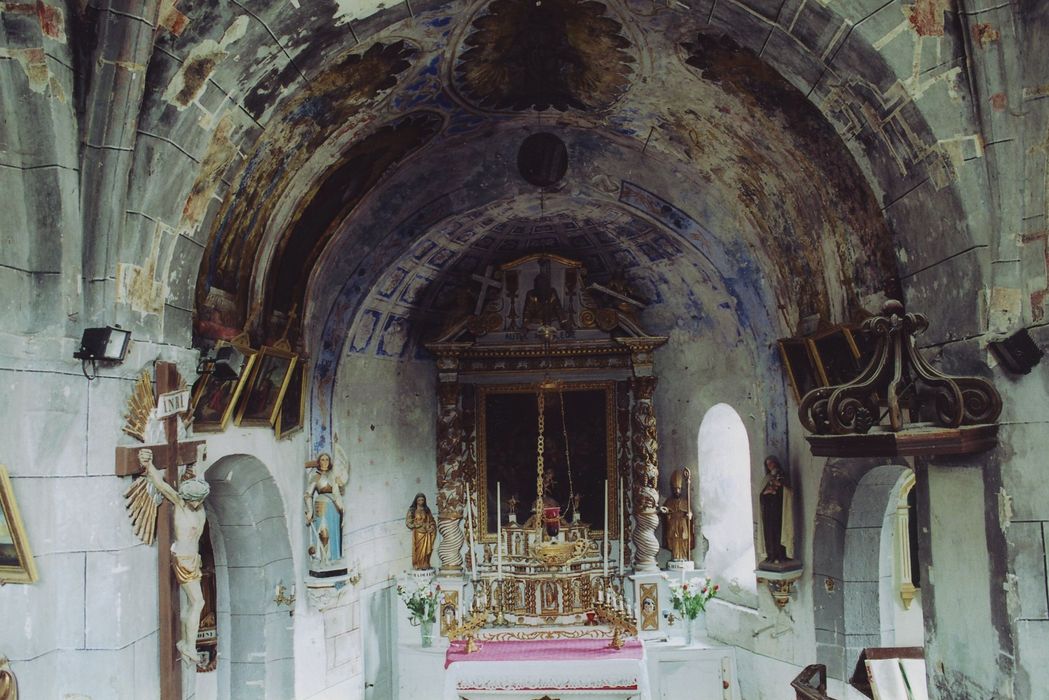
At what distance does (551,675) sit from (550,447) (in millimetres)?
3630

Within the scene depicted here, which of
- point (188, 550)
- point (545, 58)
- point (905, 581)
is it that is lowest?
point (905, 581)

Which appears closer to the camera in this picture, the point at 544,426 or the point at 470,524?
the point at 470,524

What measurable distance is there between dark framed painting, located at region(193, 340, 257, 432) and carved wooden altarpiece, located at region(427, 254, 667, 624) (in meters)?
4.06

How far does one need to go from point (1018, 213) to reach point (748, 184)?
3.86 meters

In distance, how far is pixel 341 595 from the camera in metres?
10.8

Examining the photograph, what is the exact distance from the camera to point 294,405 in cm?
1010

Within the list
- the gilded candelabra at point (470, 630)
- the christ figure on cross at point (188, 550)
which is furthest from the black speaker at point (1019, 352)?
the gilded candelabra at point (470, 630)

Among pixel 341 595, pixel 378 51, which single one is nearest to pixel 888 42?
pixel 378 51

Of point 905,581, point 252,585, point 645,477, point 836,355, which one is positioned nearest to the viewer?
point 836,355

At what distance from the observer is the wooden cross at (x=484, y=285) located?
12.9 metres

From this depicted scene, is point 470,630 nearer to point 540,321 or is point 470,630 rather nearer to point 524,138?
point 540,321

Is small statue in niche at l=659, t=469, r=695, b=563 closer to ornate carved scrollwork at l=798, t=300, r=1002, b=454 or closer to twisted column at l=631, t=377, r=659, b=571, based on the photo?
twisted column at l=631, t=377, r=659, b=571

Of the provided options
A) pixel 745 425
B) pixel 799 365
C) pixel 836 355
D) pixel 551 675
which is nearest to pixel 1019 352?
Result: pixel 836 355

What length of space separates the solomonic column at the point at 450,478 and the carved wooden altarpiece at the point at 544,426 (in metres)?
0.01
